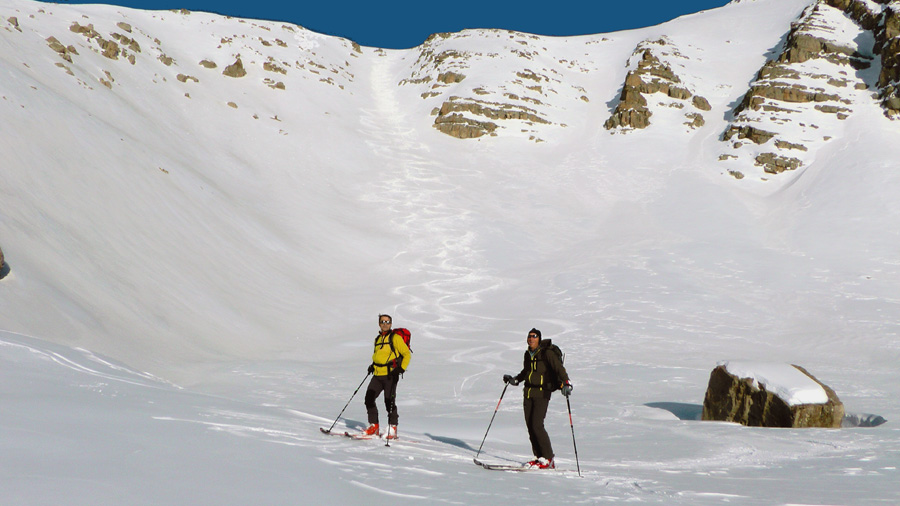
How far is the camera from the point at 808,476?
23.9ft

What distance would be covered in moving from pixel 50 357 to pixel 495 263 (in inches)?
937

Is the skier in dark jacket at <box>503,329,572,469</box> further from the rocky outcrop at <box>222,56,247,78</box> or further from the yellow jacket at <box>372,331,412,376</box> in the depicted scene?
the rocky outcrop at <box>222,56,247,78</box>

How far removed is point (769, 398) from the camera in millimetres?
11367

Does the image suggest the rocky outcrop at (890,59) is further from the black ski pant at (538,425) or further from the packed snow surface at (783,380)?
the black ski pant at (538,425)

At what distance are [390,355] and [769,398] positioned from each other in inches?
296

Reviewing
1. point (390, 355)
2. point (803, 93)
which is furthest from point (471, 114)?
point (390, 355)

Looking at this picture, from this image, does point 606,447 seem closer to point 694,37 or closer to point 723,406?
point 723,406

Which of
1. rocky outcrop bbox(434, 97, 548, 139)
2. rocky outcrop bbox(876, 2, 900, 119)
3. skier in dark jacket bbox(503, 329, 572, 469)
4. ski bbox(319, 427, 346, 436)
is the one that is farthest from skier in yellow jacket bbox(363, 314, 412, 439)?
rocky outcrop bbox(876, 2, 900, 119)

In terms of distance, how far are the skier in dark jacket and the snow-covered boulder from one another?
19.4 feet

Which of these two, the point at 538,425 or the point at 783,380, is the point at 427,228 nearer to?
the point at 783,380

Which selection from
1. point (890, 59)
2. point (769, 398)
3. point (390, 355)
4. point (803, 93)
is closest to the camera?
point (390, 355)

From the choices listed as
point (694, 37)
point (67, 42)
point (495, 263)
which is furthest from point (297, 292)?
point (694, 37)

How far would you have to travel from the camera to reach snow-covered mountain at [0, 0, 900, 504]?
21.7ft

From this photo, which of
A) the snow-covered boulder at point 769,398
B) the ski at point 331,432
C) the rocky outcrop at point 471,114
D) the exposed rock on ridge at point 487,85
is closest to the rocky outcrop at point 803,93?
the exposed rock on ridge at point 487,85
